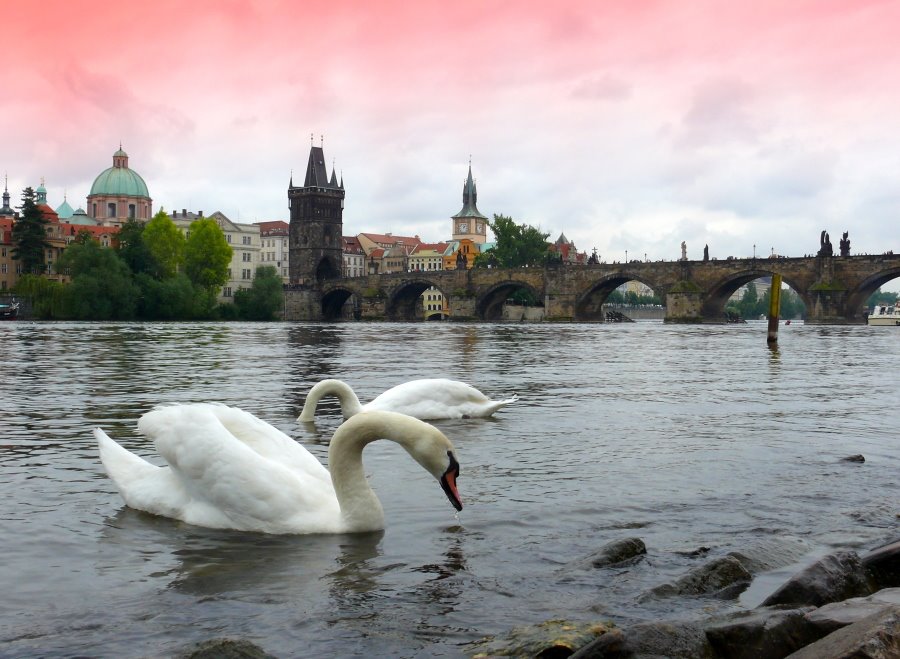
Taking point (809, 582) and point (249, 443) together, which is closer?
point (809, 582)

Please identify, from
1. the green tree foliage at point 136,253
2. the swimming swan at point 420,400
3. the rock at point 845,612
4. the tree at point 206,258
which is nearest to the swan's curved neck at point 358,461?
the rock at point 845,612

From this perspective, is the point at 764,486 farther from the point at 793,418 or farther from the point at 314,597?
the point at 793,418

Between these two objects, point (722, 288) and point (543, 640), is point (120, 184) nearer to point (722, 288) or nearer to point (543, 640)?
point (722, 288)

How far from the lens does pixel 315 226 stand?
119m

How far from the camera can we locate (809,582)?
3.77 m

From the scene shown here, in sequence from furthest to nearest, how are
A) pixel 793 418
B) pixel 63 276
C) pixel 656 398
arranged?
pixel 63 276 < pixel 656 398 < pixel 793 418

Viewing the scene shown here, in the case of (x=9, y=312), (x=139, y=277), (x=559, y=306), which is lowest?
(x=9, y=312)

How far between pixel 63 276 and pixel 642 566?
102 m

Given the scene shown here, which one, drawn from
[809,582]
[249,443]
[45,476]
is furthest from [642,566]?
[45,476]

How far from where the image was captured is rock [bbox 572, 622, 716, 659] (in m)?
3.05

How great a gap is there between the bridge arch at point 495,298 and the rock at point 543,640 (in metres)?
83.1

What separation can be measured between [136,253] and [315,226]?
46171 millimetres

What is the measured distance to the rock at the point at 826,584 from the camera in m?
3.73

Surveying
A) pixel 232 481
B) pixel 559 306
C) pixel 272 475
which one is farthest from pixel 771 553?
pixel 559 306
